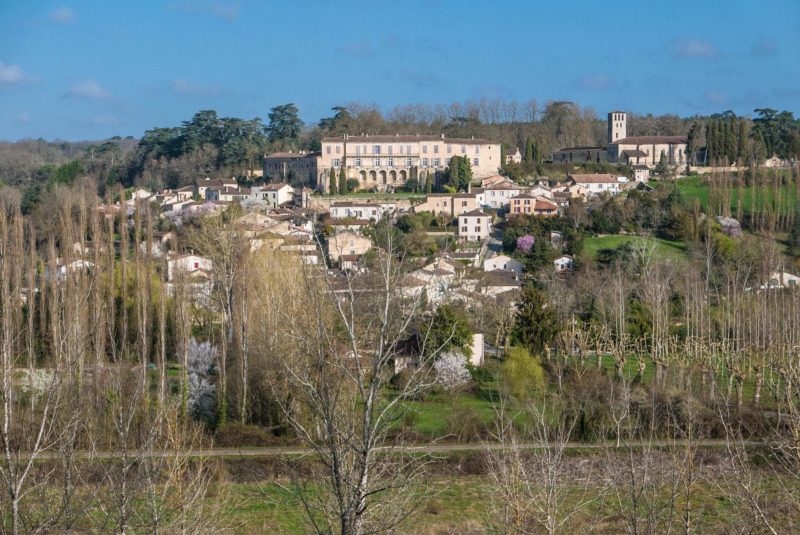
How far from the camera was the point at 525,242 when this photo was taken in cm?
3784

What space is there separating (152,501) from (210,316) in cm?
1733

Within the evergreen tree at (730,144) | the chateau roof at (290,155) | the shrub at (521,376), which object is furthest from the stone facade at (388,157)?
the shrub at (521,376)

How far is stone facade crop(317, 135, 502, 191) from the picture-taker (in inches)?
2109

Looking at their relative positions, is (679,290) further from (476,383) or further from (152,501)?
(152,501)

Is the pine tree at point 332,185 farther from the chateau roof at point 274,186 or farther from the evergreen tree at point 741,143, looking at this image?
the evergreen tree at point 741,143

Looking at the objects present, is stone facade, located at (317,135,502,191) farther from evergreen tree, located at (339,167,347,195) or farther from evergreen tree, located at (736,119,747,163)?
evergreen tree, located at (736,119,747,163)

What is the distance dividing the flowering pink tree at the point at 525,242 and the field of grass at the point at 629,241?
1.95 meters

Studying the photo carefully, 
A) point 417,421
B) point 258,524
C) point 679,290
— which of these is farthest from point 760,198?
point 258,524

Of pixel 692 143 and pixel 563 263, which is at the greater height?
pixel 692 143

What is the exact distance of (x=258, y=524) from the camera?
14.1 meters

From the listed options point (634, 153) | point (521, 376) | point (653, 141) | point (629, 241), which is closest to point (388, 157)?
point (634, 153)

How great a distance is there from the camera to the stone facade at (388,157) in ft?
176

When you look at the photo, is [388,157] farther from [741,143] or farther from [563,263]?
[563,263]

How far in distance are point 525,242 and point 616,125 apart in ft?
101
